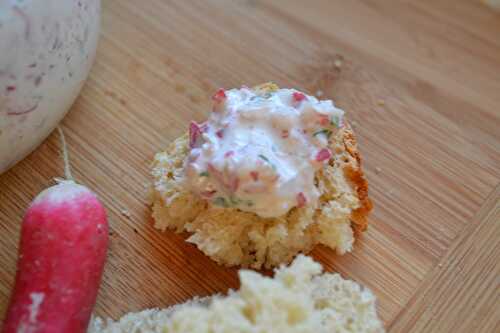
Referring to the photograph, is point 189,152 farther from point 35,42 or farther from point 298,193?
point 35,42

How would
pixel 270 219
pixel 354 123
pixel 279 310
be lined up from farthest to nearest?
1. pixel 354 123
2. pixel 270 219
3. pixel 279 310

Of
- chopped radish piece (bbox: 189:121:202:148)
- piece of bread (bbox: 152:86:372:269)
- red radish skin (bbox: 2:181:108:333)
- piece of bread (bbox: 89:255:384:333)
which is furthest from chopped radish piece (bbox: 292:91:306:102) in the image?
red radish skin (bbox: 2:181:108:333)

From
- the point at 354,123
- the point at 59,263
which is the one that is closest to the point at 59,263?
the point at 59,263

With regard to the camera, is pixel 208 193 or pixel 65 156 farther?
pixel 65 156

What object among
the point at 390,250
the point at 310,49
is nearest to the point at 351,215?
the point at 390,250

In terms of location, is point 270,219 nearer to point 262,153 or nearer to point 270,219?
point 270,219

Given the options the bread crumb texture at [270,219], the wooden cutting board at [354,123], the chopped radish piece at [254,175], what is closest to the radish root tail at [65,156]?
the wooden cutting board at [354,123]
